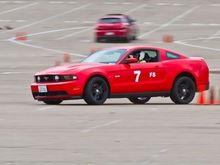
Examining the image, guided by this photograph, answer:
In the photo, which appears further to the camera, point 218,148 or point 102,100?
point 102,100

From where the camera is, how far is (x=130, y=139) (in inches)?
556

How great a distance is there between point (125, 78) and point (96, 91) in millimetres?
851

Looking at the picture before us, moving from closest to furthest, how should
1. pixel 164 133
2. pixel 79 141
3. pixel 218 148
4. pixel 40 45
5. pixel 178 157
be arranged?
pixel 178 157
pixel 218 148
pixel 79 141
pixel 164 133
pixel 40 45

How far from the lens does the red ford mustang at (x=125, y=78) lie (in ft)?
67.4

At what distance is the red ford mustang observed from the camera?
20531mm

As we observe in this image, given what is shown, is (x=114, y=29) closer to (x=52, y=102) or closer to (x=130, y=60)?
(x=52, y=102)

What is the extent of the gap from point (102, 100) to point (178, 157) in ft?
28.7

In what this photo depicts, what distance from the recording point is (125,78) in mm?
21188

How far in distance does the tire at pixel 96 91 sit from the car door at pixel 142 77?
455 mm

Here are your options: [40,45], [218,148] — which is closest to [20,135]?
[218,148]

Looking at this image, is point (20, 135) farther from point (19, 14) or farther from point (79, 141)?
point (19, 14)

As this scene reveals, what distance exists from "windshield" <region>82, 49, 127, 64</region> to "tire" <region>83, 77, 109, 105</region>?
0.72 meters

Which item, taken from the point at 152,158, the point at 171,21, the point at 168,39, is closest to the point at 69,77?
the point at 152,158

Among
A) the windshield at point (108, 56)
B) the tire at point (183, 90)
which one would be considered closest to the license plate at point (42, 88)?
the windshield at point (108, 56)
